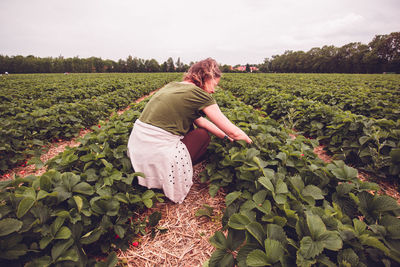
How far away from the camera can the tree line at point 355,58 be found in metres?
46.6

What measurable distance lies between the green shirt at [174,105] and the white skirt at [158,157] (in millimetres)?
88

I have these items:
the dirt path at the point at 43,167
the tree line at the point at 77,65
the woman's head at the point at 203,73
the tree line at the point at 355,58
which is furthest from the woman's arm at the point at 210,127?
the tree line at the point at 77,65

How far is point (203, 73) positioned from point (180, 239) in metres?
1.89

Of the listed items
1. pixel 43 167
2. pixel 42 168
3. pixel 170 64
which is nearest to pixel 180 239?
pixel 42 168

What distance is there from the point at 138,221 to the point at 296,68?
258ft

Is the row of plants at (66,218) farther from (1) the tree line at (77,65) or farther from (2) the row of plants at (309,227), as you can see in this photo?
(1) the tree line at (77,65)

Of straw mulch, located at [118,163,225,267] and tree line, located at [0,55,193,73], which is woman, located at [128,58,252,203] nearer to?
straw mulch, located at [118,163,225,267]

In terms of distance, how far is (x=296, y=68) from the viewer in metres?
66.2

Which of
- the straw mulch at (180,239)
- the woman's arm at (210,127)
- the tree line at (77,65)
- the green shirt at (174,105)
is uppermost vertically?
the tree line at (77,65)

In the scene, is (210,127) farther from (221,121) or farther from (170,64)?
(170,64)

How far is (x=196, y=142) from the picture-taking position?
2.41m

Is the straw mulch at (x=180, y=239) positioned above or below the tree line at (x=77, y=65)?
below

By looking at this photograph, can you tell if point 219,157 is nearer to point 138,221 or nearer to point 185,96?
point 185,96

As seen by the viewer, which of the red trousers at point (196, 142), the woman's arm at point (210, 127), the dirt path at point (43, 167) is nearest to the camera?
the red trousers at point (196, 142)
